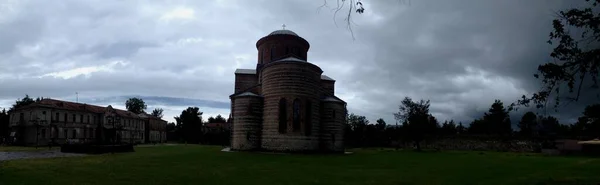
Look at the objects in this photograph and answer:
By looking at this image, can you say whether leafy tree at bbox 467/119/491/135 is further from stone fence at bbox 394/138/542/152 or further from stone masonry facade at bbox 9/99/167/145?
stone masonry facade at bbox 9/99/167/145

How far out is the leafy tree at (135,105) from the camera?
9538 centimetres

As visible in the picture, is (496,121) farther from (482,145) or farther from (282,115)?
(282,115)

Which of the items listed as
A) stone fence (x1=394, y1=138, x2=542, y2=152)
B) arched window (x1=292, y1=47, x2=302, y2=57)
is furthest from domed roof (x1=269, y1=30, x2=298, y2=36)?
stone fence (x1=394, y1=138, x2=542, y2=152)

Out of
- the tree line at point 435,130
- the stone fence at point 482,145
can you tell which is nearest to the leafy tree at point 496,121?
the tree line at point 435,130

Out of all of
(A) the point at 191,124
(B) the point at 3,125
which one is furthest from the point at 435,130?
(B) the point at 3,125

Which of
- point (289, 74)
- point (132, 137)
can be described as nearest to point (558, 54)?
point (289, 74)

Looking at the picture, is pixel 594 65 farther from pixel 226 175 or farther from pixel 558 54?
pixel 226 175

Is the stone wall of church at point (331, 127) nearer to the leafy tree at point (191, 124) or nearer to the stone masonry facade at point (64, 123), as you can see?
the stone masonry facade at point (64, 123)

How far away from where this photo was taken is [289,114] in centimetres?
3350

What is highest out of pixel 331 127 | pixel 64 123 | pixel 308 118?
pixel 308 118

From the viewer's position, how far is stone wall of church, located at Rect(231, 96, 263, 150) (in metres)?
35.3

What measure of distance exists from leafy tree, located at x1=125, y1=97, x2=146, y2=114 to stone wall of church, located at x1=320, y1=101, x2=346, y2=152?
70.5m

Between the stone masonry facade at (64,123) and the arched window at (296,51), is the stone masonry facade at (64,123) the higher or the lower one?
the lower one

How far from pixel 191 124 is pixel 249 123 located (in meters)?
52.1
